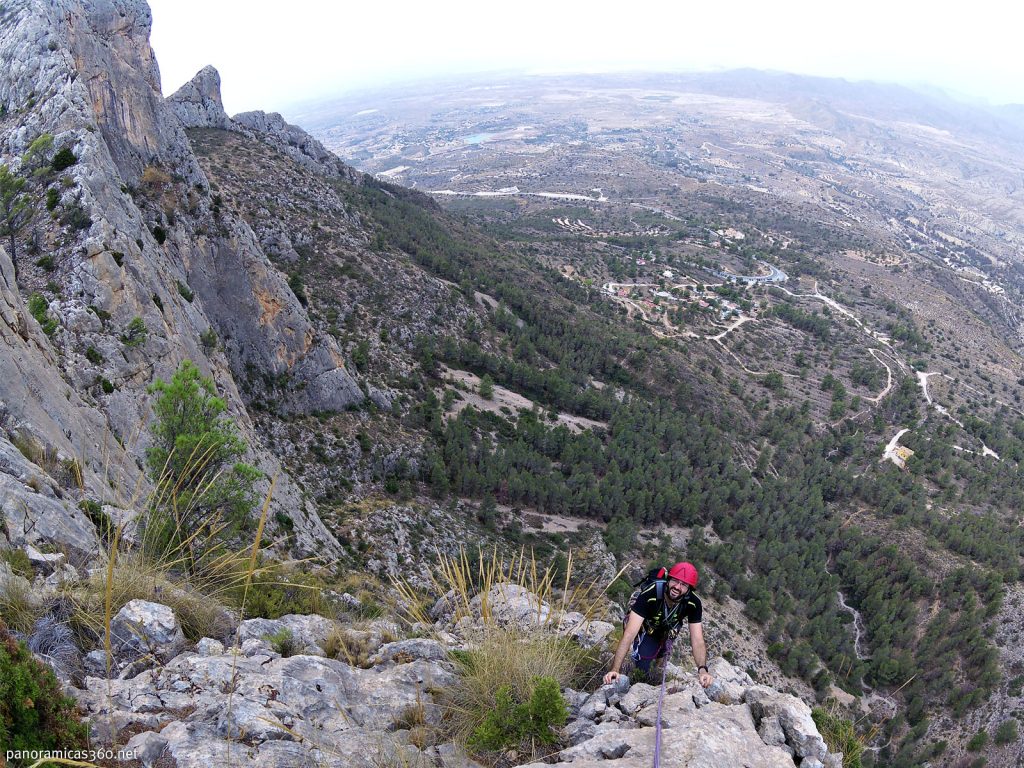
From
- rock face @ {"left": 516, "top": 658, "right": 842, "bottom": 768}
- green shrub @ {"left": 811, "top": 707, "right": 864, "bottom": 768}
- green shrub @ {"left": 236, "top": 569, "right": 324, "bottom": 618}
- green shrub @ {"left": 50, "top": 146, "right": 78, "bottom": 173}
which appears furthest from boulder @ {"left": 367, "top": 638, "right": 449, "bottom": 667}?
green shrub @ {"left": 50, "top": 146, "right": 78, "bottom": 173}

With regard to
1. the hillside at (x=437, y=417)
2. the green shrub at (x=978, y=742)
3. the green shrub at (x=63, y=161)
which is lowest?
the green shrub at (x=978, y=742)

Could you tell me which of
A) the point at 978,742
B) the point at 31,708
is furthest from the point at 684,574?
the point at 978,742

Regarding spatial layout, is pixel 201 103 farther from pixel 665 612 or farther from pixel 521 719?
pixel 521 719

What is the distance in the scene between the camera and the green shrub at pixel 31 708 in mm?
4027

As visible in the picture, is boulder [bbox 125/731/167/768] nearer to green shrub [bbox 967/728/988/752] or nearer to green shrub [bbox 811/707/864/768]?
green shrub [bbox 811/707/864/768]

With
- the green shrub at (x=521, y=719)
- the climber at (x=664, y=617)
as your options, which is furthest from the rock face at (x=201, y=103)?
the green shrub at (x=521, y=719)

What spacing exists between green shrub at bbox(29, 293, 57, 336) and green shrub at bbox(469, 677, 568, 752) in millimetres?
19906

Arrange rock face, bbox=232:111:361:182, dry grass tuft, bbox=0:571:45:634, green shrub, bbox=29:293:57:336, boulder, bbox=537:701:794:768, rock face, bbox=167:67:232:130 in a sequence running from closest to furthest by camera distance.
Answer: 1. dry grass tuft, bbox=0:571:45:634
2. boulder, bbox=537:701:794:768
3. green shrub, bbox=29:293:57:336
4. rock face, bbox=167:67:232:130
5. rock face, bbox=232:111:361:182

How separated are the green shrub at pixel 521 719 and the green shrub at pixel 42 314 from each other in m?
19.9

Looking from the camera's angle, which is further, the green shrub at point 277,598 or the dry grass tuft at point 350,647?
the green shrub at point 277,598

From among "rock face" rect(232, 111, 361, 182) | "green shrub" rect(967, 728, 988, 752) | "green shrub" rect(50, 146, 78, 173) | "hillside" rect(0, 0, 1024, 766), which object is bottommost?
"green shrub" rect(967, 728, 988, 752)

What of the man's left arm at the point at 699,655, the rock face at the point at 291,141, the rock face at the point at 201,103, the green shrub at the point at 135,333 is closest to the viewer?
the man's left arm at the point at 699,655

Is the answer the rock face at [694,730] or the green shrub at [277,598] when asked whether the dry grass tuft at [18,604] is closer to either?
the green shrub at [277,598]

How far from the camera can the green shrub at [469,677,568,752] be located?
6379 mm
